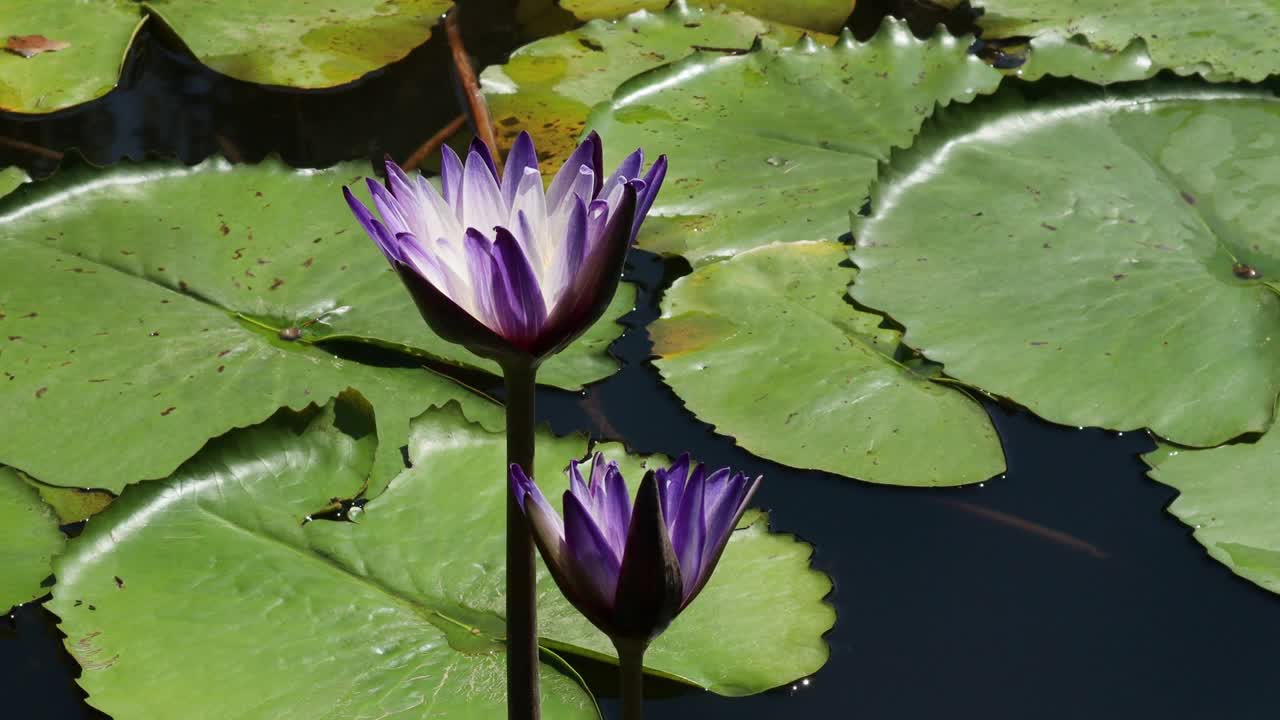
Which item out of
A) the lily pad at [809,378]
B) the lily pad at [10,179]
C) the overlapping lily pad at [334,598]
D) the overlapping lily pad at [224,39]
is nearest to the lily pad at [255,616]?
the overlapping lily pad at [334,598]

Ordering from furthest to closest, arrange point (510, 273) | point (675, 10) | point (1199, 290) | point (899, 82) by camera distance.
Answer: point (675, 10), point (899, 82), point (1199, 290), point (510, 273)

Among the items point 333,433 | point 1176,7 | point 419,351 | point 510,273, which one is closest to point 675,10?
point 1176,7

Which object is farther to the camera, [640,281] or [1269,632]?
[640,281]

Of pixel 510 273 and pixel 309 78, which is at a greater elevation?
pixel 510 273

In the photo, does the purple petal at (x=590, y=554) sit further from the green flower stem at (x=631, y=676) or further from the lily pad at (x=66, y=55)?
the lily pad at (x=66, y=55)

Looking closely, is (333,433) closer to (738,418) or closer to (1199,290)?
(738,418)
